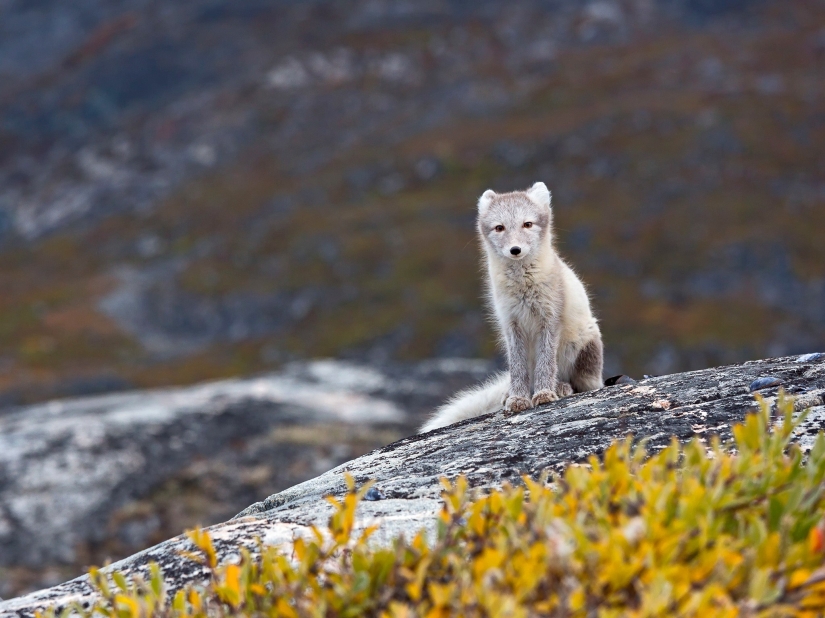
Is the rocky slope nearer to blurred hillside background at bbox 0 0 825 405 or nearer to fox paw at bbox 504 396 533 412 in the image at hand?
fox paw at bbox 504 396 533 412

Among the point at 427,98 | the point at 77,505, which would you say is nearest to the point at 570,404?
the point at 77,505

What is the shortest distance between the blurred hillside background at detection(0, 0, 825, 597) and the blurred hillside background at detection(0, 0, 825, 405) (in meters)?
0.30

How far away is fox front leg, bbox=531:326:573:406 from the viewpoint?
10.2 meters

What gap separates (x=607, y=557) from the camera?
3.70 metres

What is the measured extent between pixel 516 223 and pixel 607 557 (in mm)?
7981

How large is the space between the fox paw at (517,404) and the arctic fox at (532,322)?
40cm

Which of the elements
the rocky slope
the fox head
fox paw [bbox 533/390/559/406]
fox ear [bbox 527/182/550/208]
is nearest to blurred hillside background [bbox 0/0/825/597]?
the rocky slope

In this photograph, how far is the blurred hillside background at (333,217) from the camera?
61.1ft

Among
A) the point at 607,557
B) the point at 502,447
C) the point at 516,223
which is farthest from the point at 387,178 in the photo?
the point at 607,557

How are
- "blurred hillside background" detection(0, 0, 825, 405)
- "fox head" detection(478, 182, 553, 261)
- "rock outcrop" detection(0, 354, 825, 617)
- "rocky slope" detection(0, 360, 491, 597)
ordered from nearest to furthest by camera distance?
"rock outcrop" detection(0, 354, 825, 617)
"fox head" detection(478, 182, 553, 261)
"rocky slope" detection(0, 360, 491, 597)
"blurred hillside background" detection(0, 0, 825, 405)

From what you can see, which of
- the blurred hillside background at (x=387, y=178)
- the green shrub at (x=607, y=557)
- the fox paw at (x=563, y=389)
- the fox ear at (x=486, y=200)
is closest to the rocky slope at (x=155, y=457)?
the fox ear at (x=486, y=200)

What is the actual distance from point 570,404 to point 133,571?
4.28 m

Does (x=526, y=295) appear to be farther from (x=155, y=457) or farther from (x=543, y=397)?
(x=155, y=457)

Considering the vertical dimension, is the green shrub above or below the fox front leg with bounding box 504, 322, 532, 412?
below
